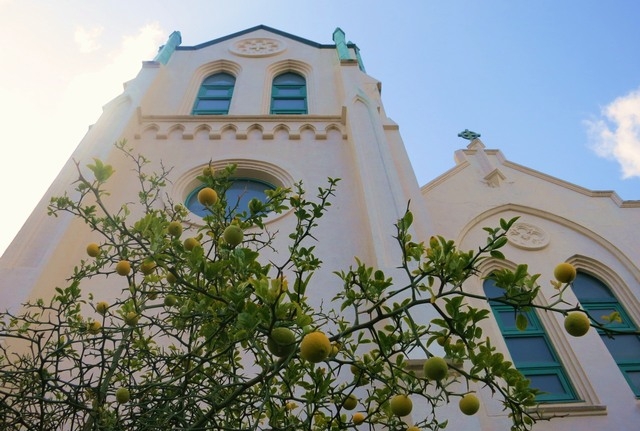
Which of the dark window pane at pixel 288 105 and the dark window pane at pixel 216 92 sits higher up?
the dark window pane at pixel 216 92

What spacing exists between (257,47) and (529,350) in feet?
38.6

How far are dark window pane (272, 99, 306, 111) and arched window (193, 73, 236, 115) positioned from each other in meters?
1.19

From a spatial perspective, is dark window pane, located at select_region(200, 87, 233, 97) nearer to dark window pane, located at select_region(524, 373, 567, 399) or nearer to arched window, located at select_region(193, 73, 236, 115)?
arched window, located at select_region(193, 73, 236, 115)

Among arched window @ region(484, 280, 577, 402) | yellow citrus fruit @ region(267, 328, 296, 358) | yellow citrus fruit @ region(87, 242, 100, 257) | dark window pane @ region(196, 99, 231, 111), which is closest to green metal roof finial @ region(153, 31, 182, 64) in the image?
dark window pane @ region(196, 99, 231, 111)

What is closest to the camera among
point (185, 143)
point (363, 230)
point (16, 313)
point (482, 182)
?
point (16, 313)

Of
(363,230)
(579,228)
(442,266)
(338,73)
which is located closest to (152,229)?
(442,266)

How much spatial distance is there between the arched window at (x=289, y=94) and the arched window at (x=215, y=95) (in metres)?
1.17

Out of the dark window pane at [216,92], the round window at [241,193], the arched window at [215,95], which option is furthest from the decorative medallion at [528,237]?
the dark window pane at [216,92]

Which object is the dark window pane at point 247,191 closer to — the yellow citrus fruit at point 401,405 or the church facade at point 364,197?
the church facade at point 364,197

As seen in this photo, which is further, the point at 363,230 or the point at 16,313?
the point at 363,230

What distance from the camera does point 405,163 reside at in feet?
27.7

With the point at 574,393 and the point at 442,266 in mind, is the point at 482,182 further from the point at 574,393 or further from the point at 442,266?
the point at 442,266

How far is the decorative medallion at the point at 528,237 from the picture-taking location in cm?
856

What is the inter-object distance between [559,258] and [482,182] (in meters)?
2.50
